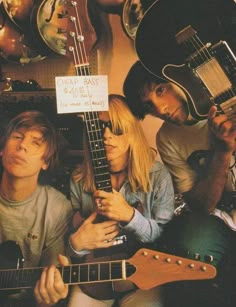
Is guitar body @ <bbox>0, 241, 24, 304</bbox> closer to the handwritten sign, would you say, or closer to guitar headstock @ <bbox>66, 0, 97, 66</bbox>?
the handwritten sign

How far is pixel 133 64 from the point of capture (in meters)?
1.44

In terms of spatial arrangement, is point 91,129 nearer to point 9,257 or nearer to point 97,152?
point 97,152

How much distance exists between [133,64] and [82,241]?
0.60 meters

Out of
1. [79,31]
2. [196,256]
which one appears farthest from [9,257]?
[79,31]

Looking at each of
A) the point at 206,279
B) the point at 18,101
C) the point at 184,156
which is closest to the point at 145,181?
the point at 184,156

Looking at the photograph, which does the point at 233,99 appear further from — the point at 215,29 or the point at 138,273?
the point at 138,273

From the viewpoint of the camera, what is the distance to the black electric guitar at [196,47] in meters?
1.40

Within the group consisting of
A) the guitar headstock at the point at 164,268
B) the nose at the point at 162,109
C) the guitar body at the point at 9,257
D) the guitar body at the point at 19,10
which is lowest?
the guitar headstock at the point at 164,268

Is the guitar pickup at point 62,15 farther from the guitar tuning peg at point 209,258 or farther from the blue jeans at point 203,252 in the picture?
the guitar tuning peg at point 209,258

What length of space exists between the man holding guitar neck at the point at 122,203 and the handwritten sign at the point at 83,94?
0.04m

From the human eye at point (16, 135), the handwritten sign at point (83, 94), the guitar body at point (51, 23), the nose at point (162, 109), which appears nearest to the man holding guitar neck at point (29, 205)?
the human eye at point (16, 135)

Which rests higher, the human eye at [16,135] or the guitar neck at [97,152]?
the human eye at [16,135]

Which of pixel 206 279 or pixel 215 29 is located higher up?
Result: pixel 215 29

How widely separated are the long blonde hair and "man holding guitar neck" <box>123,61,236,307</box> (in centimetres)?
3
